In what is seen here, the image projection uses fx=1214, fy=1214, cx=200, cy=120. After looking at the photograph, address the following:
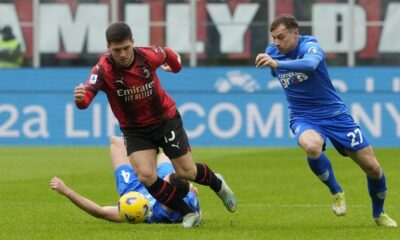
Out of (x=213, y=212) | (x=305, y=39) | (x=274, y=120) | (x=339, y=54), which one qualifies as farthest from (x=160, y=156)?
(x=339, y=54)

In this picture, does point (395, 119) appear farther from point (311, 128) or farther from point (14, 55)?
point (311, 128)

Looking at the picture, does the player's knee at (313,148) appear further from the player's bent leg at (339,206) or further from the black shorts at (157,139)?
the black shorts at (157,139)

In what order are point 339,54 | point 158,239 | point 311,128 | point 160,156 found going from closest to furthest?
1. point 158,239
2. point 311,128
3. point 160,156
4. point 339,54

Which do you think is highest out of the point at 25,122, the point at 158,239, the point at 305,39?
the point at 305,39

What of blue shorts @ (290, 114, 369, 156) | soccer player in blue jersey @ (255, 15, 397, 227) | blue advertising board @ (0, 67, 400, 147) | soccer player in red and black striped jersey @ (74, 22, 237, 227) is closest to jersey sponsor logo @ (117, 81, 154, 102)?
soccer player in red and black striped jersey @ (74, 22, 237, 227)

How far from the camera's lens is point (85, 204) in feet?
36.3

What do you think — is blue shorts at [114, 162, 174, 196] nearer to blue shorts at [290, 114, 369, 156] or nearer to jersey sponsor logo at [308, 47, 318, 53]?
blue shorts at [290, 114, 369, 156]

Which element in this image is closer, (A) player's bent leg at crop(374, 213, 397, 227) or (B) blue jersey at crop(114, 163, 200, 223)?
(A) player's bent leg at crop(374, 213, 397, 227)

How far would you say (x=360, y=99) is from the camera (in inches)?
967

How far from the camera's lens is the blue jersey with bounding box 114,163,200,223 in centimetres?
1136

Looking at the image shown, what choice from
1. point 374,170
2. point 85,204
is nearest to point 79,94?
point 85,204

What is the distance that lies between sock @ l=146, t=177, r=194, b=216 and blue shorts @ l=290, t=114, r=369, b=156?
1.27 m

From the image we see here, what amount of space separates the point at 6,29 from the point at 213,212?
15.9 m

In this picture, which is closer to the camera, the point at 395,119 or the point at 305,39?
the point at 305,39
